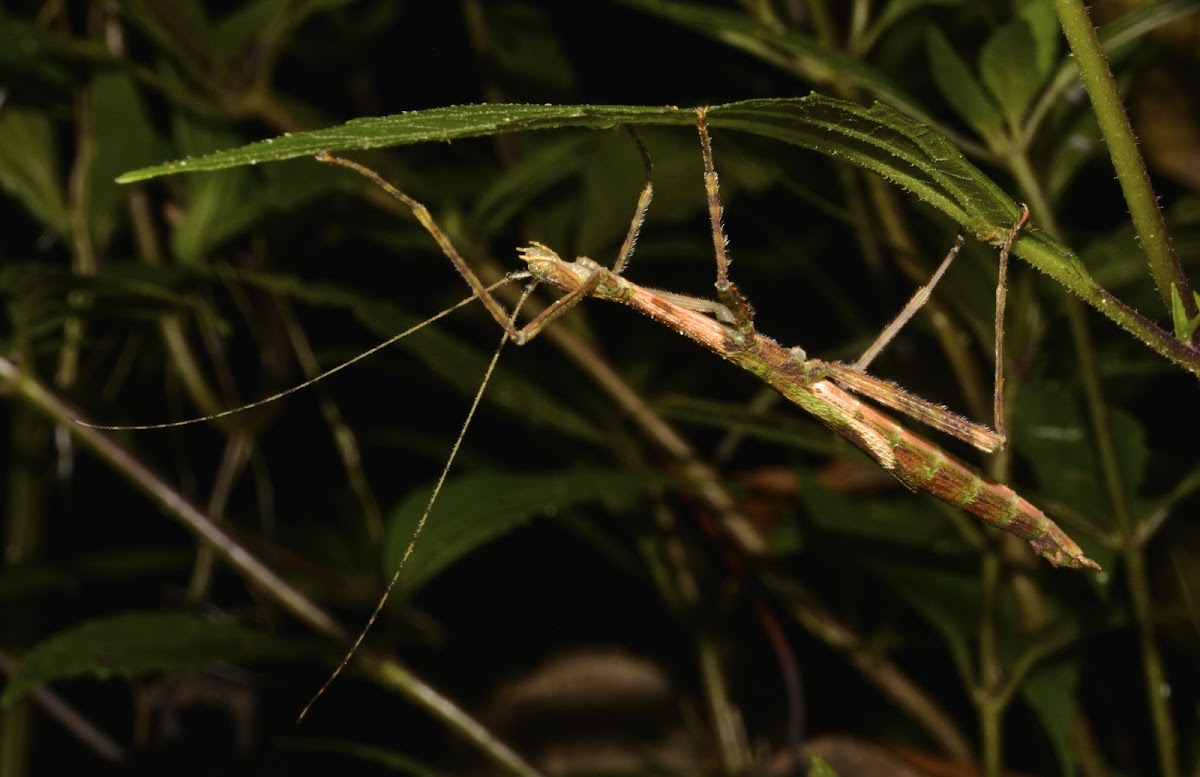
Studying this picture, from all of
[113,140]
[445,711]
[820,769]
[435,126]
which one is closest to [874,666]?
[445,711]

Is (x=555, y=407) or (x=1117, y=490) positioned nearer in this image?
(x=1117, y=490)

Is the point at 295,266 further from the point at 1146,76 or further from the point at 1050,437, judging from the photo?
the point at 1146,76

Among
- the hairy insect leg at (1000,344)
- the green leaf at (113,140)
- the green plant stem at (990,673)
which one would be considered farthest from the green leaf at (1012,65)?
the green leaf at (113,140)

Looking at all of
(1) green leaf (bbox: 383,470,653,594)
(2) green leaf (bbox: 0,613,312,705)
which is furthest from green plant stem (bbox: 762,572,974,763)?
(2) green leaf (bbox: 0,613,312,705)

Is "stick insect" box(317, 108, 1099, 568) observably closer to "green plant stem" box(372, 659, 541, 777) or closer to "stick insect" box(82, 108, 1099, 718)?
"stick insect" box(82, 108, 1099, 718)

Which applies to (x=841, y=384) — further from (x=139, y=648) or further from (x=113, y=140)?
(x=113, y=140)

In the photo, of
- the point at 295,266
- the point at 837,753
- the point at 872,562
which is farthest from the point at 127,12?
the point at 837,753

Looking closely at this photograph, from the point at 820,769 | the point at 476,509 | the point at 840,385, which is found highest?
the point at 840,385
